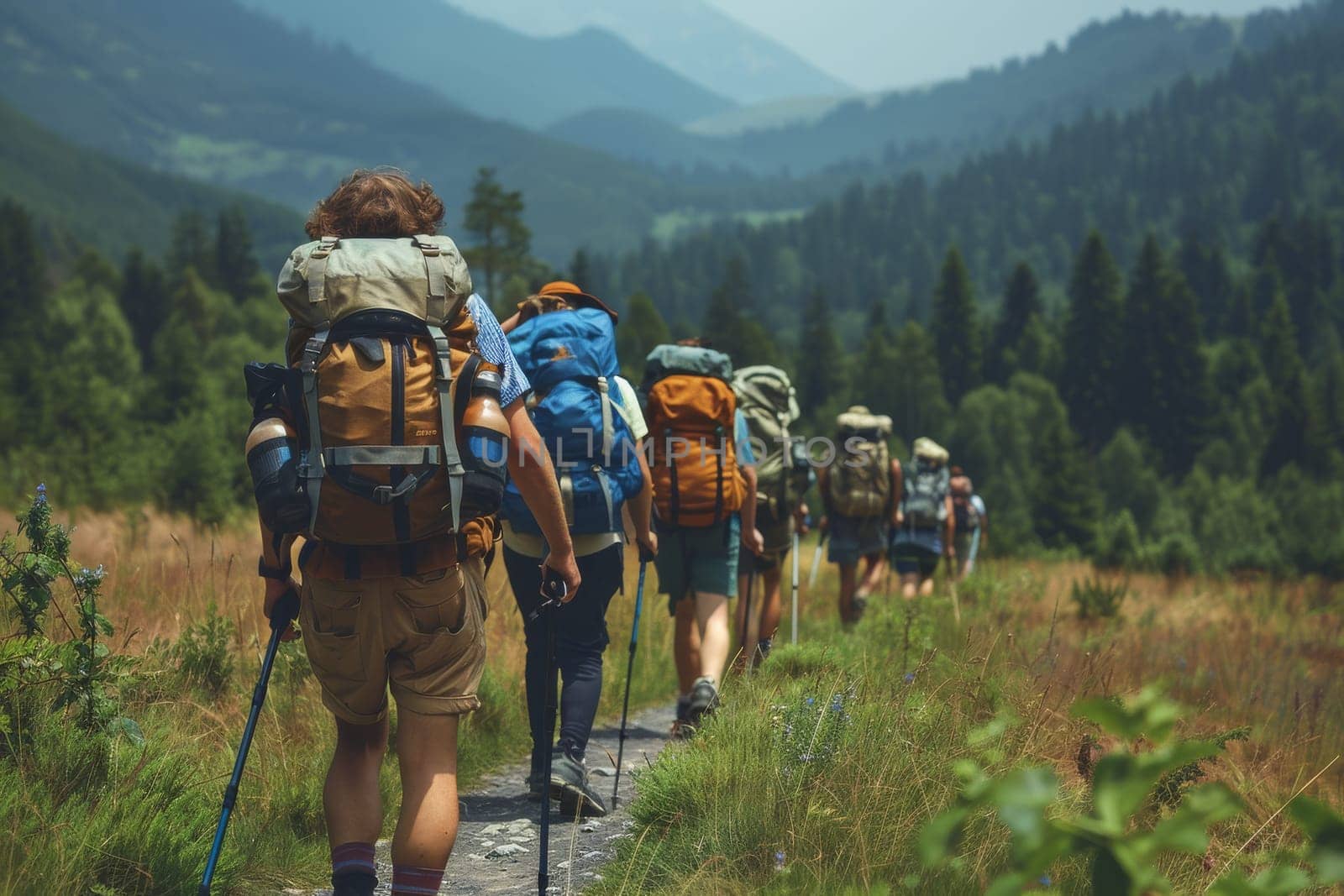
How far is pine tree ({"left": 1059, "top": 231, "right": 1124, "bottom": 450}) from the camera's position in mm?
106125

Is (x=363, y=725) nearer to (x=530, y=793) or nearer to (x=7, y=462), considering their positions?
(x=530, y=793)

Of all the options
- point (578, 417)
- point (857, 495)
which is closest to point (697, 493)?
point (578, 417)

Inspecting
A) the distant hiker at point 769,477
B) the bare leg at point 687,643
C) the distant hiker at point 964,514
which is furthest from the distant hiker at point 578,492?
the distant hiker at point 964,514

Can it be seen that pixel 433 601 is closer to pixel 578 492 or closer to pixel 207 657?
pixel 578 492

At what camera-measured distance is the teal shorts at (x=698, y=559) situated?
5988 mm

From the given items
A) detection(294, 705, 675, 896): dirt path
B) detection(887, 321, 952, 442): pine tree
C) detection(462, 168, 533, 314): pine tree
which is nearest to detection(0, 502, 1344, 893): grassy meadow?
detection(294, 705, 675, 896): dirt path

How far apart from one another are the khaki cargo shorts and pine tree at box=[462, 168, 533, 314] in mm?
65127

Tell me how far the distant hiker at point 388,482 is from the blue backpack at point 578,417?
1407 millimetres

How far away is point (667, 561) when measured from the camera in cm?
604

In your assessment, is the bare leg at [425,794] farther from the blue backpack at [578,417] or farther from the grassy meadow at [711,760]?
the blue backpack at [578,417]

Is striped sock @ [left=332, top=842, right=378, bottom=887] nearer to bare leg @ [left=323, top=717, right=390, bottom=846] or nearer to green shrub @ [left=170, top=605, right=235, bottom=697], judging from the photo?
bare leg @ [left=323, top=717, right=390, bottom=846]

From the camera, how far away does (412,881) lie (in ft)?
9.84

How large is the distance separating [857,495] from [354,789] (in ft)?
22.1

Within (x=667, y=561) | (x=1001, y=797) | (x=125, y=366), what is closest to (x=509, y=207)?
(x=125, y=366)
